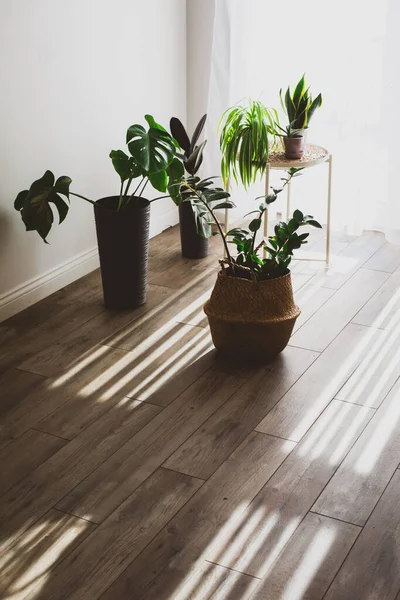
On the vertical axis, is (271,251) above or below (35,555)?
above

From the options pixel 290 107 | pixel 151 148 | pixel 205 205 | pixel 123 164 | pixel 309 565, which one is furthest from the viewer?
pixel 290 107

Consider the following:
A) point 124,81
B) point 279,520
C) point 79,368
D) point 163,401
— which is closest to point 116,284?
point 79,368

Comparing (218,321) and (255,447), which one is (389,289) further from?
(255,447)

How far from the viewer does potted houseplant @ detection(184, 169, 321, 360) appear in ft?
9.17

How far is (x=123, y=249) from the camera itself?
10.7ft

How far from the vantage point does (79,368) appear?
2887mm

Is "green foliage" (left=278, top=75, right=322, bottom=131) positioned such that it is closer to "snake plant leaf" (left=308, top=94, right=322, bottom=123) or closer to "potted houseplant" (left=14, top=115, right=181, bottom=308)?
"snake plant leaf" (left=308, top=94, right=322, bottom=123)

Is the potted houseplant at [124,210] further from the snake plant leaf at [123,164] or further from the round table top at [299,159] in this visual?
the round table top at [299,159]

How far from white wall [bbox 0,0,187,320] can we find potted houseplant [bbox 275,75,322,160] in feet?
2.62

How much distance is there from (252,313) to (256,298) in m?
0.06

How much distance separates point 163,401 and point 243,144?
137 centimetres

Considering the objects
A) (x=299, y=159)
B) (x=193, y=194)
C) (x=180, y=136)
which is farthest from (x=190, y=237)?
(x=299, y=159)

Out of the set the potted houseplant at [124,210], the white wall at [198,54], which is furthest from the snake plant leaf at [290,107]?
the white wall at [198,54]

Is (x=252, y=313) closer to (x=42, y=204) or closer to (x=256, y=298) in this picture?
(x=256, y=298)
